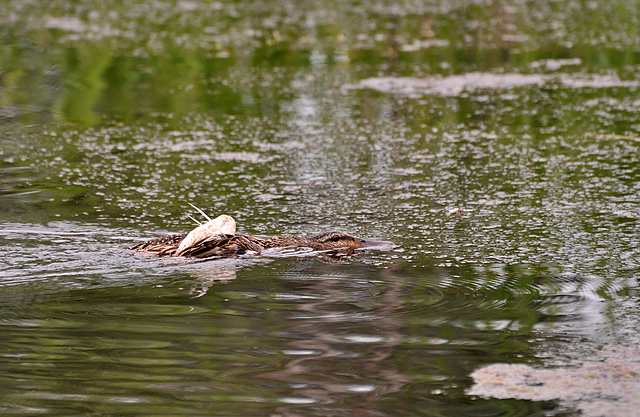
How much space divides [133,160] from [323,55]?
5883 millimetres

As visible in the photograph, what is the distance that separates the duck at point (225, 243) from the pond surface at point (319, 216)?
97 mm

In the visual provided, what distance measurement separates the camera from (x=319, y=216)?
274 inches

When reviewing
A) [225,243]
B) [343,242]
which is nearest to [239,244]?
[225,243]

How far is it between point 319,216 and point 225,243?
110cm

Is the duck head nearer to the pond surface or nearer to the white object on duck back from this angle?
the pond surface

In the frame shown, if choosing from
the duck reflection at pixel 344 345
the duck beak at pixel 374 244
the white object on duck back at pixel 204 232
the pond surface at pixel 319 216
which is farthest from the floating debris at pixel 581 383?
the white object on duck back at pixel 204 232

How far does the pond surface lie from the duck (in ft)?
0.32

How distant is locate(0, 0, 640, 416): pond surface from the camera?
13.8 ft

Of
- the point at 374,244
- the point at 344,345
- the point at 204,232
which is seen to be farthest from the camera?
the point at 374,244

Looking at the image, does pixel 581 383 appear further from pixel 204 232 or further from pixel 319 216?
pixel 319 216

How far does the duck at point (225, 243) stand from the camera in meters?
6.00

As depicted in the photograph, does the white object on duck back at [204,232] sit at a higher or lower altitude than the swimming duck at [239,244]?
higher

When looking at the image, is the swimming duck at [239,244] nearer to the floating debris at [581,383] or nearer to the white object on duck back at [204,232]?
the white object on duck back at [204,232]

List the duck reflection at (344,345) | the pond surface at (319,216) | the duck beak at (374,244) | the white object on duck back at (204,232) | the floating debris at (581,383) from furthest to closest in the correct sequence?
the duck beak at (374,244), the white object on duck back at (204,232), the pond surface at (319,216), the duck reflection at (344,345), the floating debris at (581,383)
